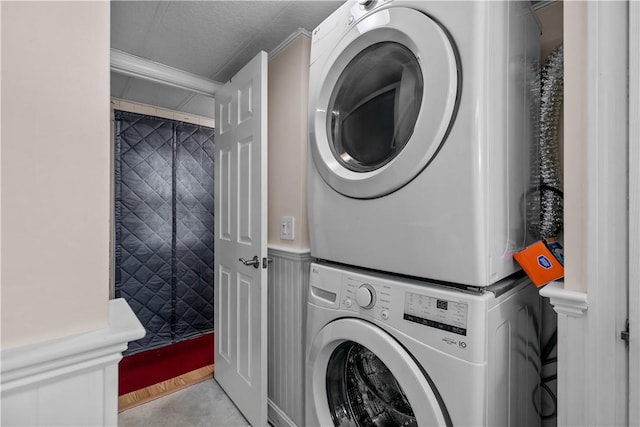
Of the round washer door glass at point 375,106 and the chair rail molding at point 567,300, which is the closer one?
the chair rail molding at point 567,300

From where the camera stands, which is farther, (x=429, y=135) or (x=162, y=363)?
(x=162, y=363)

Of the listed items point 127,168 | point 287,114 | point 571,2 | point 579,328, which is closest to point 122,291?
point 127,168

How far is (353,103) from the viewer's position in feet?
3.45

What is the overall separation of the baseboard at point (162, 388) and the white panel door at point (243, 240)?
0.17 metres

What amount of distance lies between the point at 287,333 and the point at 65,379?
1053mm

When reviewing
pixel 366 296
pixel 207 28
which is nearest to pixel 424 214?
pixel 366 296

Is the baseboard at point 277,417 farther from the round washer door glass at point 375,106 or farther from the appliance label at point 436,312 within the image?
the round washer door glass at point 375,106

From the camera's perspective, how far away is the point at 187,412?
1737 millimetres

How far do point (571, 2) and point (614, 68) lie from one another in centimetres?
20

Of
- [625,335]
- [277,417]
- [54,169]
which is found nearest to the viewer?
[54,169]

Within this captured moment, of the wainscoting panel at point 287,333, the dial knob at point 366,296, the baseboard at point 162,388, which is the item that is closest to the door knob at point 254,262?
the wainscoting panel at point 287,333

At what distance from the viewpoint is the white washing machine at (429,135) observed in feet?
2.43

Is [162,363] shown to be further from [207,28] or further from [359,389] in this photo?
[207,28]

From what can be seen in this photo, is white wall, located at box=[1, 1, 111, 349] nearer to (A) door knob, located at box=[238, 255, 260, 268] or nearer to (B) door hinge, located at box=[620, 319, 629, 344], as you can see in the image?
(A) door knob, located at box=[238, 255, 260, 268]
